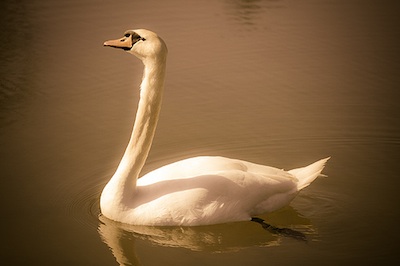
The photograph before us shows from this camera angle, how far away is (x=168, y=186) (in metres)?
6.19

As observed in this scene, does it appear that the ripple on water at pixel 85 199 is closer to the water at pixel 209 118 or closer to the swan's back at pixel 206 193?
the water at pixel 209 118

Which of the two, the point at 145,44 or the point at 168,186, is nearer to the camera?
the point at 145,44

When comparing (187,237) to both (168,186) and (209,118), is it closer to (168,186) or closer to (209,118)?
(168,186)

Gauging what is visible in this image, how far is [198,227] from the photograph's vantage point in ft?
20.6

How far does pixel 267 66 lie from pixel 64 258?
563 centimetres

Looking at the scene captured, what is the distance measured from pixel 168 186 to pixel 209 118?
283 centimetres

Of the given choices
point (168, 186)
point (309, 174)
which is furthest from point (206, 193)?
point (309, 174)

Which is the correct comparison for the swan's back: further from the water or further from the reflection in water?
the reflection in water

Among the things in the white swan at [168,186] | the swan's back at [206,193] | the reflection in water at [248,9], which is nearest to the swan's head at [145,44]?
the white swan at [168,186]

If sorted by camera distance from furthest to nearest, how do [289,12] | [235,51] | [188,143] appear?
1. [289,12]
2. [235,51]
3. [188,143]

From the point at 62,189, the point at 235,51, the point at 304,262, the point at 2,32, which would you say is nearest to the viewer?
the point at 304,262

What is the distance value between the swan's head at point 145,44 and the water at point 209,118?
5.44 feet

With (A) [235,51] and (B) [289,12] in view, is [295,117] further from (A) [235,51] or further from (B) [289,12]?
(B) [289,12]

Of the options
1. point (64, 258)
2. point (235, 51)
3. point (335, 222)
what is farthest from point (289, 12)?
point (64, 258)
